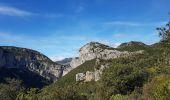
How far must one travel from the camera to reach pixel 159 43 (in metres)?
48.1

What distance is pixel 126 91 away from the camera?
132000mm

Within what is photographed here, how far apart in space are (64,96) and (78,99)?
22.6ft

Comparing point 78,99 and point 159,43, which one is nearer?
point 159,43

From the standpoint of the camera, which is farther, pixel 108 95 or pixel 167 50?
pixel 108 95

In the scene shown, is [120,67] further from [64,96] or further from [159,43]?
[159,43]

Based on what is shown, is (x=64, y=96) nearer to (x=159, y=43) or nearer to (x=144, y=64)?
(x=159, y=43)

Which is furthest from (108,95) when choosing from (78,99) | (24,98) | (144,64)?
(144,64)

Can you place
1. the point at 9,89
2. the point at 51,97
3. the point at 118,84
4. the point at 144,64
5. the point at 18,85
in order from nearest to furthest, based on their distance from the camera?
the point at 51,97 → the point at 118,84 → the point at 9,89 → the point at 18,85 → the point at 144,64

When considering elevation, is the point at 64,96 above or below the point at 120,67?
below

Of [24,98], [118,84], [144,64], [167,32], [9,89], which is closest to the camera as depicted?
[167,32]

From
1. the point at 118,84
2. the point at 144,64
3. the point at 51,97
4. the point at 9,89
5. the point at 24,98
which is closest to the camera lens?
the point at 51,97

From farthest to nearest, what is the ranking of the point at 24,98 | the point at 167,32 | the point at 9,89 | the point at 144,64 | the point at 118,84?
the point at 144,64, the point at 9,89, the point at 24,98, the point at 118,84, the point at 167,32

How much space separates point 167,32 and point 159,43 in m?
2.64

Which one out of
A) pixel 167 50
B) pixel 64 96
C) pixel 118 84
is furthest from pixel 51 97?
pixel 167 50
